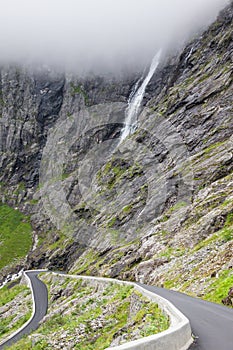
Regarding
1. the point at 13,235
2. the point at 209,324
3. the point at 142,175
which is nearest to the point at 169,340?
the point at 209,324

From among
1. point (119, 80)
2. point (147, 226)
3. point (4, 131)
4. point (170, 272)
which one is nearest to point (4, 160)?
point (4, 131)

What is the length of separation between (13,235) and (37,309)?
4228 inches

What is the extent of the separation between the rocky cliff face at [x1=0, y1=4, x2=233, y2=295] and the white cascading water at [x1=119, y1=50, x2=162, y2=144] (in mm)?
4178

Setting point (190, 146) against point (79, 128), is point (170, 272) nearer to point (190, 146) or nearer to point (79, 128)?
point (190, 146)

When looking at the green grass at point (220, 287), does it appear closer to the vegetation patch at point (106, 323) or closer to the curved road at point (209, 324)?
the curved road at point (209, 324)

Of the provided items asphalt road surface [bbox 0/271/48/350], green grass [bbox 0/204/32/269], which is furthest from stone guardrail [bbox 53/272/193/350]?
green grass [bbox 0/204/32/269]

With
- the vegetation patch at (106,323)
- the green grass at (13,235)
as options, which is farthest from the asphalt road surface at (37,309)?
the green grass at (13,235)

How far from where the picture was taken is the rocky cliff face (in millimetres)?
39594

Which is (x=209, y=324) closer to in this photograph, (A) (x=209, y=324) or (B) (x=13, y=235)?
(A) (x=209, y=324)

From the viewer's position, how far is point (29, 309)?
166 ft

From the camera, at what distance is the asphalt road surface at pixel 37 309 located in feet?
121

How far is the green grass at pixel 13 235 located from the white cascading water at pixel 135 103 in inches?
2233

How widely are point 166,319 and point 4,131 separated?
19450 centimetres

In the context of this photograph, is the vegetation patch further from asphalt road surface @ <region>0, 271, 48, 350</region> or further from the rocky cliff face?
the rocky cliff face
